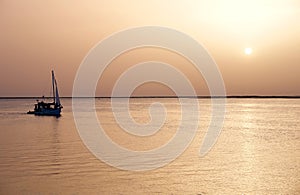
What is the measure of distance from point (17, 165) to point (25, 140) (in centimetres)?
2305

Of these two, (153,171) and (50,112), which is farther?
(50,112)

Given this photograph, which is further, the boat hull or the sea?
the boat hull

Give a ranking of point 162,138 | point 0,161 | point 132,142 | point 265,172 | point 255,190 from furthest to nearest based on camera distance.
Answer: point 162,138, point 132,142, point 0,161, point 265,172, point 255,190

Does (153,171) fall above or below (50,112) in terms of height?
below

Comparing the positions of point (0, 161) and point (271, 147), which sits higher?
point (271, 147)

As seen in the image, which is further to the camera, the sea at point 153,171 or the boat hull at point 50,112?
the boat hull at point 50,112

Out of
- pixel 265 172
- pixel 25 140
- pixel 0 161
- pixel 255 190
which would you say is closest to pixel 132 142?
pixel 25 140

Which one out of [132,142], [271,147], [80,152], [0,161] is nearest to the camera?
[0,161]

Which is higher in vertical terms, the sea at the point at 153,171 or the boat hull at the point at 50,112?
the boat hull at the point at 50,112

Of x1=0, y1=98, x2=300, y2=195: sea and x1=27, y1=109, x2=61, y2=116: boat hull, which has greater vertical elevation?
x1=27, y1=109, x2=61, y2=116: boat hull

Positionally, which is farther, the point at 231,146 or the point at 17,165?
the point at 231,146

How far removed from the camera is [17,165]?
1516 inches

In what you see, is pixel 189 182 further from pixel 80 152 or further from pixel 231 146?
pixel 231 146

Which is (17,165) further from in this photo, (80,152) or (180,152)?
(180,152)
